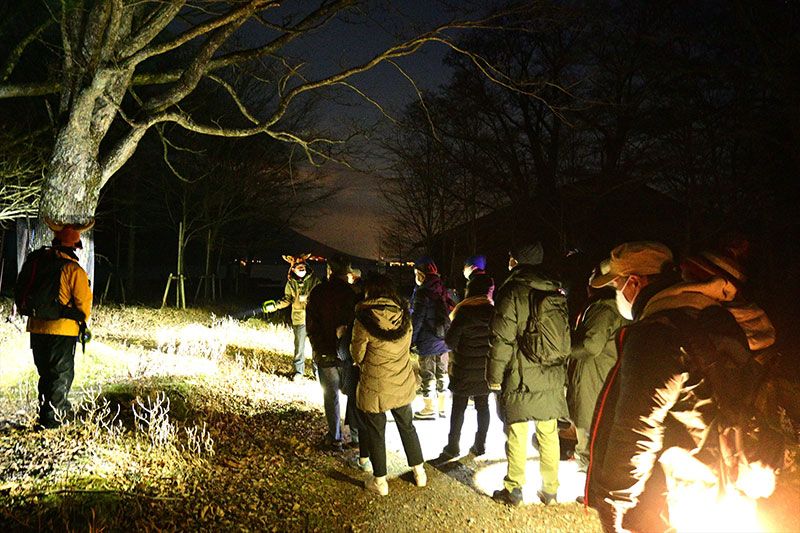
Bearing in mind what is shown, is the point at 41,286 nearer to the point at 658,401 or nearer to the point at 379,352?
the point at 379,352

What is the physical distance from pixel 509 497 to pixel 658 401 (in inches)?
114

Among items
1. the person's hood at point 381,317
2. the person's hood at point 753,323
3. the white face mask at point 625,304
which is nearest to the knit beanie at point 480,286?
the person's hood at point 381,317

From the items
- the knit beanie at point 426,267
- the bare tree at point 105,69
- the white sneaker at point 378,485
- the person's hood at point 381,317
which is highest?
the bare tree at point 105,69

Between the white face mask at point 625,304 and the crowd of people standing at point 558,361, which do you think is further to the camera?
the white face mask at point 625,304

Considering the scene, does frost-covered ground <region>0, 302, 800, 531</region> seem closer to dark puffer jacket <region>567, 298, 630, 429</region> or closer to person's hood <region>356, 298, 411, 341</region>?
dark puffer jacket <region>567, 298, 630, 429</region>

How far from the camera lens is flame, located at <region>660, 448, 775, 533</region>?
88.3 inches

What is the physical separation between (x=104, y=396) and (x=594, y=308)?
5.52 metres

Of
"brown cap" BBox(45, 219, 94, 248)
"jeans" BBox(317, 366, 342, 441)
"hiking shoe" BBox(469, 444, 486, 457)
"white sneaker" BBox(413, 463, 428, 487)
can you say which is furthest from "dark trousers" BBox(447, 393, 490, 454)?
"brown cap" BBox(45, 219, 94, 248)

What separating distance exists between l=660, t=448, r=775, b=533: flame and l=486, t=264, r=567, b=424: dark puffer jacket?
2.28 metres

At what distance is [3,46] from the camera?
512 inches

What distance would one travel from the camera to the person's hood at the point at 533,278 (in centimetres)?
461

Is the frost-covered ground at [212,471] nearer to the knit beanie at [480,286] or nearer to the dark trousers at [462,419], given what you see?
the dark trousers at [462,419]

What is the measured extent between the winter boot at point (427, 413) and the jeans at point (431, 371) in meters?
0.08

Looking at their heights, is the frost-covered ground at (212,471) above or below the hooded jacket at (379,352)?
below
